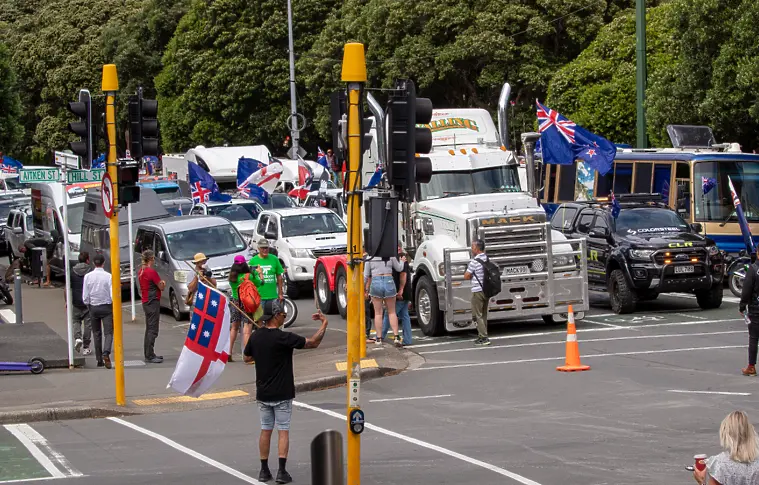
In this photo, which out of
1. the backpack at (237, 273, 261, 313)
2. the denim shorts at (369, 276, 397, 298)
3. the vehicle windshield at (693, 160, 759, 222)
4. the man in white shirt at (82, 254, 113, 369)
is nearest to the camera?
the backpack at (237, 273, 261, 313)

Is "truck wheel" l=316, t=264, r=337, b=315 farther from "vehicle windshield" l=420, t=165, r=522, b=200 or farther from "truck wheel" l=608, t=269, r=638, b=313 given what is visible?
"truck wheel" l=608, t=269, r=638, b=313

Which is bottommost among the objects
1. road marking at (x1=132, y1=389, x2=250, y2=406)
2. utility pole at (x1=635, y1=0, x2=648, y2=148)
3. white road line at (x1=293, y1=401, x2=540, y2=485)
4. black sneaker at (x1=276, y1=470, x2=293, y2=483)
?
road marking at (x1=132, y1=389, x2=250, y2=406)

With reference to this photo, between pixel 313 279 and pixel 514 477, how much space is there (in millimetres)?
15051

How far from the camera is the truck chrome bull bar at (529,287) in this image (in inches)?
796

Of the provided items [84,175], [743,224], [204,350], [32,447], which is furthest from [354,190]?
[743,224]

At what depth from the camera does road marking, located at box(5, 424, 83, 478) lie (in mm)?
11425

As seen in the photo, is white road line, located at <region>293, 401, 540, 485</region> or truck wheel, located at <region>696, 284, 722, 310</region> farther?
truck wheel, located at <region>696, 284, 722, 310</region>

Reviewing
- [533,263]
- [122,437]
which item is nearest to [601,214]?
[533,263]

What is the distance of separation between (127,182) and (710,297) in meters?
12.3

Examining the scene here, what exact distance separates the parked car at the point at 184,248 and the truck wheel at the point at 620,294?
24.5ft

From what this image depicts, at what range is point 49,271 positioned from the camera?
111ft

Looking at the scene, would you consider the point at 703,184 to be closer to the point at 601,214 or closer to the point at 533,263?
the point at 601,214

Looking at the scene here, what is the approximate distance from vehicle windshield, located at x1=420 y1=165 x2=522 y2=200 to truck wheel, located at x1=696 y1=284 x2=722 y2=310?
13.5 ft

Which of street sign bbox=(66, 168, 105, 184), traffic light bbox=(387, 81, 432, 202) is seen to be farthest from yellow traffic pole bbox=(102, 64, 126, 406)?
traffic light bbox=(387, 81, 432, 202)
